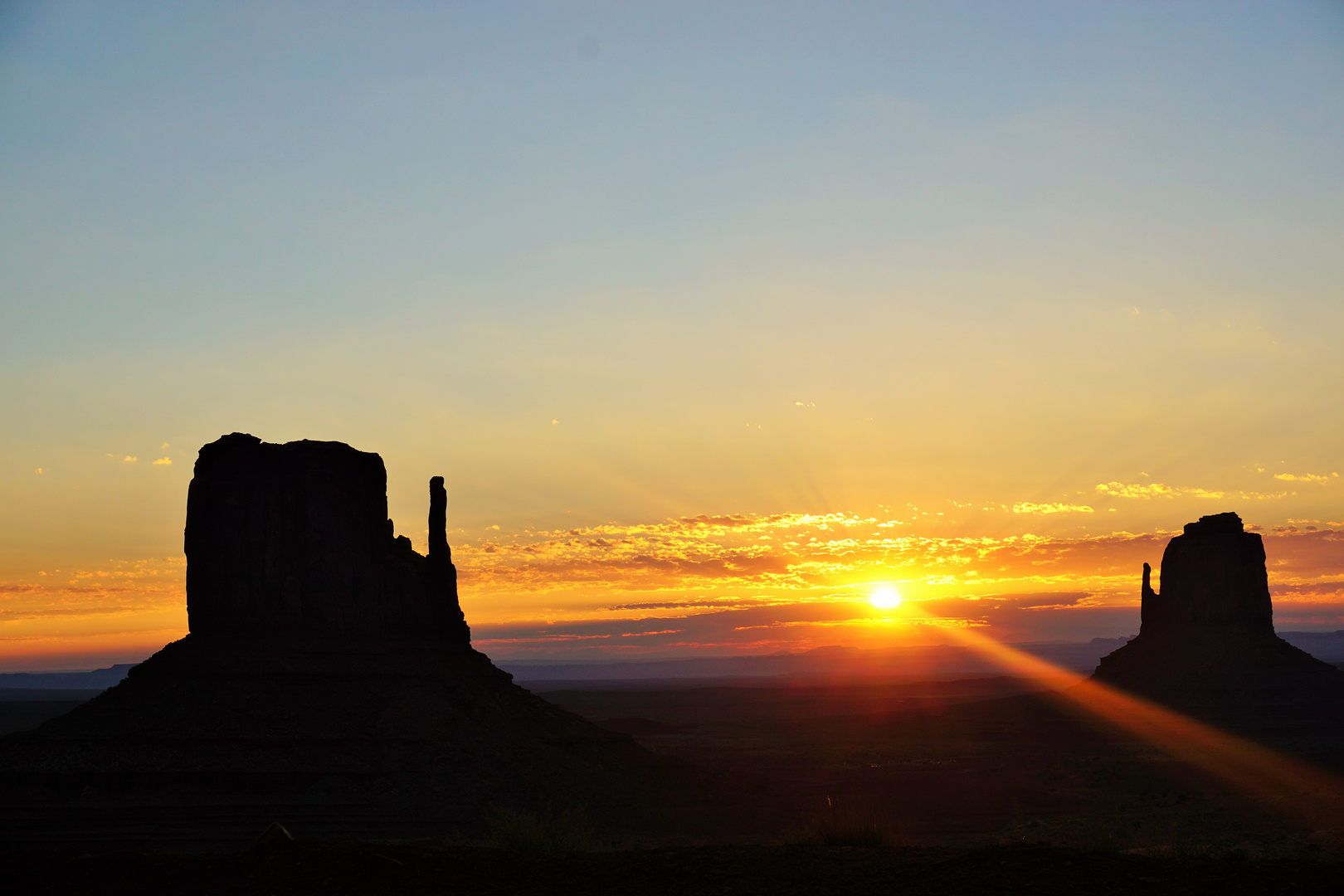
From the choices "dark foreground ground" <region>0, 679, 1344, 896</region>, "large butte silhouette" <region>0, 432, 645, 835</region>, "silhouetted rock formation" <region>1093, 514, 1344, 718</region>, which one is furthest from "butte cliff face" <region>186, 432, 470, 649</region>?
"silhouetted rock formation" <region>1093, 514, 1344, 718</region>

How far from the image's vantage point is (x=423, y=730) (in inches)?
1715

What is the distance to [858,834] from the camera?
51.3 feet

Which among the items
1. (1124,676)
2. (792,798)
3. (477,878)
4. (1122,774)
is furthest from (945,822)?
(1124,676)

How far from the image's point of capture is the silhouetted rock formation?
266ft

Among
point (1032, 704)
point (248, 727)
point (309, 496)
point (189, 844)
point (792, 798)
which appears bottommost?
point (1032, 704)

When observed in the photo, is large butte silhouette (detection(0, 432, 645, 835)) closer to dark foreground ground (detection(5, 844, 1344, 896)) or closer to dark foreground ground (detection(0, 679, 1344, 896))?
dark foreground ground (detection(0, 679, 1344, 896))

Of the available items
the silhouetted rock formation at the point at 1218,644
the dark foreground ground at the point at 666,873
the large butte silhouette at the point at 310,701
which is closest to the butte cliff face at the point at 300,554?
the large butte silhouette at the point at 310,701

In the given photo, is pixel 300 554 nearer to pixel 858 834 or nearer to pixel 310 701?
pixel 310 701

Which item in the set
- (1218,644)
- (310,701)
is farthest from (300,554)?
(1218,644)

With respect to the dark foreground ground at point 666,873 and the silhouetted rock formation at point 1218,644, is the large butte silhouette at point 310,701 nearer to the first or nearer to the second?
the dark foreground ground at point 666,873

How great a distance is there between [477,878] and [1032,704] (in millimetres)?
96247

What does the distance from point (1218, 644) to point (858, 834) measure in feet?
285

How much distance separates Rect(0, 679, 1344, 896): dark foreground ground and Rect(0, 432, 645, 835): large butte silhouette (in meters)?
3.38

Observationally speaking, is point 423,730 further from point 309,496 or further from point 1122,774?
point 1122,774
